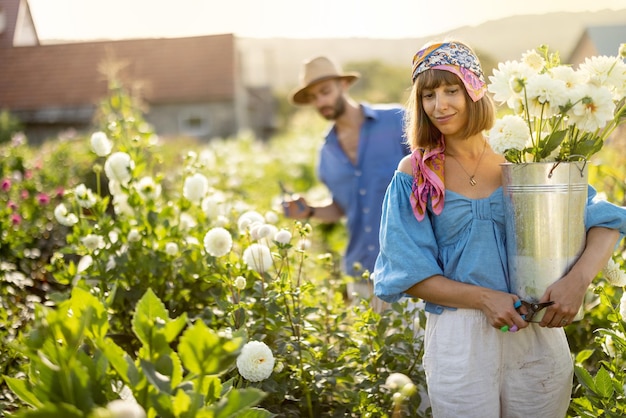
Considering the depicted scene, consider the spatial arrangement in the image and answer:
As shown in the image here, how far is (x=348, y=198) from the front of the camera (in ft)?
13.8

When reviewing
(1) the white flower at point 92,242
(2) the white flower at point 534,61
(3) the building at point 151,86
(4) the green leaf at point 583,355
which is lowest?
(4) the green leaf at point 583,355

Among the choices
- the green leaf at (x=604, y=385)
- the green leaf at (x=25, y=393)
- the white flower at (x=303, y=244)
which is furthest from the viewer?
the white flower at (x=303, y=244)

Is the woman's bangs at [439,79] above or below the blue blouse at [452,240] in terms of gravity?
above

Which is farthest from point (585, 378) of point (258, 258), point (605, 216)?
point (258, 258)

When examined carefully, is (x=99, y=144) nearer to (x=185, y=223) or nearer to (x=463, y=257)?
(x=185, y=223)

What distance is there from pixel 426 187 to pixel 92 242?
163cm

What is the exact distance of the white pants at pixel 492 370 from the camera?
2.01m

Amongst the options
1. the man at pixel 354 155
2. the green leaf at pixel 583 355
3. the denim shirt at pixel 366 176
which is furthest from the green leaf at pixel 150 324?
the denim shirt at pixel 366 176

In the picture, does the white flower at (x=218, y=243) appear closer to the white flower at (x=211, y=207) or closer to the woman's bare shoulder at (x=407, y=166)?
the white flower at (x=211, y=207)

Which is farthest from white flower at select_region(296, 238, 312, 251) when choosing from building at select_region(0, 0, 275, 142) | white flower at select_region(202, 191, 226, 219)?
building at select_region(0, 0, 275, 142)

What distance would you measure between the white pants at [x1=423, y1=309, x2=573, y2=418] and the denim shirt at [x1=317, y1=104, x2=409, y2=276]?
198 centimetres

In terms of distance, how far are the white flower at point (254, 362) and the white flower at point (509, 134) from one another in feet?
2.83

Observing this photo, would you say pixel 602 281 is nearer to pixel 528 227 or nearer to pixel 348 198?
pixel 528 227

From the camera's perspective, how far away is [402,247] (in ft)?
6.63
